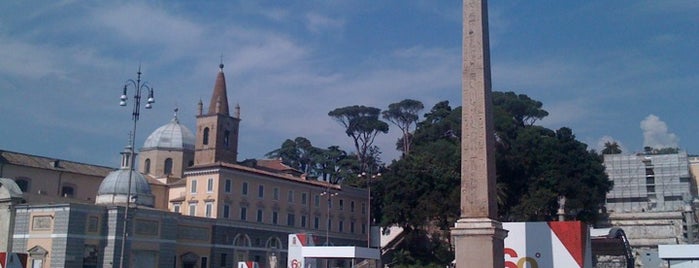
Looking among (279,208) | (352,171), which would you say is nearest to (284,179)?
(279,208)

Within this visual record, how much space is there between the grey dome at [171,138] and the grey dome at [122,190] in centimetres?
1501

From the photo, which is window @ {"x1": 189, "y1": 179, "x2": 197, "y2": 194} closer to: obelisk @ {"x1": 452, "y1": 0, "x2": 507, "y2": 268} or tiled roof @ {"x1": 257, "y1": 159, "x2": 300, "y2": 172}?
tiled roof @ {"x1": 257, "y1": 159, "x2": 300, "y2": 172}

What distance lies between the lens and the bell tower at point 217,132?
52625 millimetres

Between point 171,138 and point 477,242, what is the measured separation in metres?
44.8

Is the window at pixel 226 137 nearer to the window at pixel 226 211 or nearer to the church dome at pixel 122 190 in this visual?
the window at pixel 226 211

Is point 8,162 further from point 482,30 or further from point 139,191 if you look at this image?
point 482,30

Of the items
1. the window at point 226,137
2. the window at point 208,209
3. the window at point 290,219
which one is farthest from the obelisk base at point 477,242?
the window at point 226,137

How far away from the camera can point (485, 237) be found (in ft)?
54.3

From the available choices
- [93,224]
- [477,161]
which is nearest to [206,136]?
[93,224]

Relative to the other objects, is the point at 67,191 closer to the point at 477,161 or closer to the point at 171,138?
the point at 171,138

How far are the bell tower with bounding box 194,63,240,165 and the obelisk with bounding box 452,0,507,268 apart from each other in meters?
36.3

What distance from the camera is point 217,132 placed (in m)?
52.8

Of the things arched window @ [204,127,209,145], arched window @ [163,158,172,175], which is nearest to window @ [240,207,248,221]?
arched window @ [204,127,209,145]

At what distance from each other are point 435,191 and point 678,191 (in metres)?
21.2
